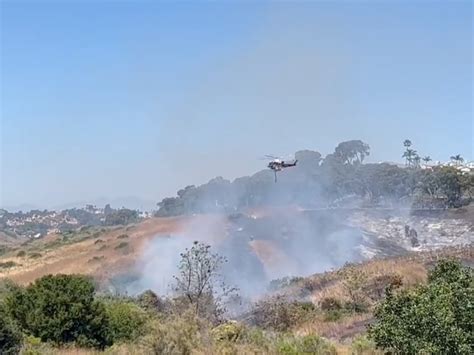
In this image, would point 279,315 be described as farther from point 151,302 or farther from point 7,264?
point 7,264

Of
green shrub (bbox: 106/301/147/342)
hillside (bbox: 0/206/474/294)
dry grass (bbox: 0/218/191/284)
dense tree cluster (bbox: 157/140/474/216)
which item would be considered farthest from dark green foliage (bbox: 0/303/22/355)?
dense tree cluster (bbox: 157/140/474/216)

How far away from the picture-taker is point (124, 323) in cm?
1525

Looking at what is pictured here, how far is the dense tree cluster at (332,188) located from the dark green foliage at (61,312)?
5630 cm

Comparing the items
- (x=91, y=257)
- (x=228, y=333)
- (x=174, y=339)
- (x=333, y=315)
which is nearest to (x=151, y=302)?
(x=333, y=315)

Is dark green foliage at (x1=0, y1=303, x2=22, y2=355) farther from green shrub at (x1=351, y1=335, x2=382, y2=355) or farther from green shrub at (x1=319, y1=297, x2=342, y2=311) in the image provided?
green shrub at (x1=319, y1=297, x2=342, y2=311)

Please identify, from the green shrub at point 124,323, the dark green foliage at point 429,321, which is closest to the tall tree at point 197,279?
the green shrub at point 124,323

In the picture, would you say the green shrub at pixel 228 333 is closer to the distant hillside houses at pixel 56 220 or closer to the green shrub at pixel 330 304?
the green shrub at pixel 330 304

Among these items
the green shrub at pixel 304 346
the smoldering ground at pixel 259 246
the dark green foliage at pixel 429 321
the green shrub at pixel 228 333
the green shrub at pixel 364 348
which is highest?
the dark green foliage at pixel 429 321

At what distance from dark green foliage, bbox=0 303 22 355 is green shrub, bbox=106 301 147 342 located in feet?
10.7

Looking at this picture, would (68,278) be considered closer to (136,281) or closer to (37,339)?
(37,339)

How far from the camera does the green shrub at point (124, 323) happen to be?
567 inches

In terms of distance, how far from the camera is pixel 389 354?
10.6 meters

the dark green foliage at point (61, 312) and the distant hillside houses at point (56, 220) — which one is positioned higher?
the dark green foliage at point (61, 312)

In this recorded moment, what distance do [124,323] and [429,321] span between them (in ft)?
27.8
